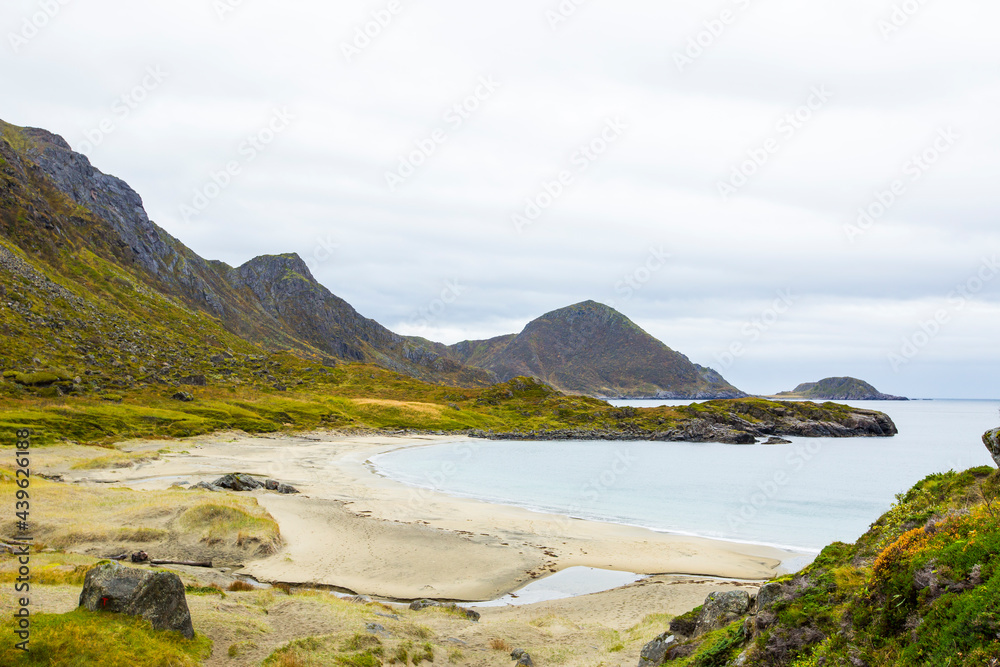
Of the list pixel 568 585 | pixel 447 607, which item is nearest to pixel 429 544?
pixel 568 585

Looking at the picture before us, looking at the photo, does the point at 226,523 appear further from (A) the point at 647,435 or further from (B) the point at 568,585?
(A) the point at 647,435

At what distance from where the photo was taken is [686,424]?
472ft

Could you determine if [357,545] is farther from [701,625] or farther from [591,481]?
[591,481]

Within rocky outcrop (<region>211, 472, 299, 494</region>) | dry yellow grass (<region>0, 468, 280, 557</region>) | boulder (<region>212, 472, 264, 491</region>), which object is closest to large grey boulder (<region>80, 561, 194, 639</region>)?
dry yellow grass (<region>0, 468, 280, 557</region>)

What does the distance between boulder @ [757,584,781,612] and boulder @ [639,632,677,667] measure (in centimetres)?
326

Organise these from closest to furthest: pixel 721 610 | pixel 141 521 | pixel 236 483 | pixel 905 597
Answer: pixel 905 597
pixel 721 610
pixel 141 521
pixel 236 483

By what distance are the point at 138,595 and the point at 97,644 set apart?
167 centimetres

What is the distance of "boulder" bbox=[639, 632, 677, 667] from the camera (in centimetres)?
1401

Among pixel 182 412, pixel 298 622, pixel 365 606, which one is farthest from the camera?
pixel 182 412

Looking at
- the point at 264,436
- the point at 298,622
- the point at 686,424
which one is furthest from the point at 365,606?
the point at 686,424

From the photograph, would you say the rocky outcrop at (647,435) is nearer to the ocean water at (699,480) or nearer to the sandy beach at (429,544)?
the ocean water at (699,480)

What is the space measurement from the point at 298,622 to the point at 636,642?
1112cm

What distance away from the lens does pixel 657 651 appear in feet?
46.9

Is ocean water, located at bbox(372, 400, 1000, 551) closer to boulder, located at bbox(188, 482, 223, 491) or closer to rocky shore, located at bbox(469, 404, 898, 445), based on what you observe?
rocky shore, located at bbox(469, 404, 898, 445)
